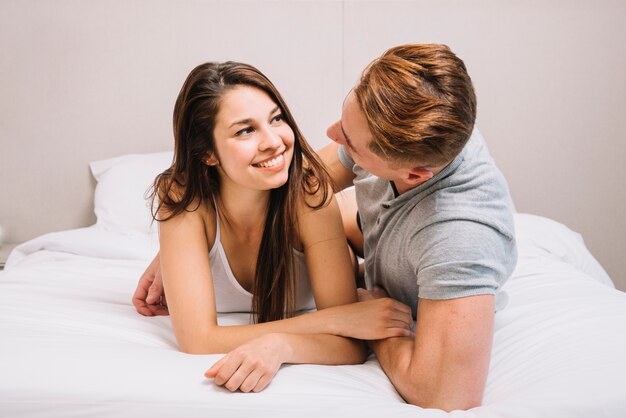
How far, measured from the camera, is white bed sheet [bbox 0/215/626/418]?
101cm

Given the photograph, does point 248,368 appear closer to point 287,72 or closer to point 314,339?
point 314,339

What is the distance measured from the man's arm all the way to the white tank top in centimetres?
44

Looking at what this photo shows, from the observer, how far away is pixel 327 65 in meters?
2.66

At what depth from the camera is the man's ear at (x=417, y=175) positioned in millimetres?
1145

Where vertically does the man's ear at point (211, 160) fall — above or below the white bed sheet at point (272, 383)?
above

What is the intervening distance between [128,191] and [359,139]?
4.86 ft

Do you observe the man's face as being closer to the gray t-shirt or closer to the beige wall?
the gray t-shirt

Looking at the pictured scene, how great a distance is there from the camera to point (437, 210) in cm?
117

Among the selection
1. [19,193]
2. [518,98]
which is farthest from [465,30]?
[19,193]

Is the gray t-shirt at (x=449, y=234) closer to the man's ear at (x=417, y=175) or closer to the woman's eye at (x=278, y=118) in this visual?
the man's ear at (x=417, y=175)

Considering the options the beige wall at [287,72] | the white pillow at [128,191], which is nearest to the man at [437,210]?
the white pillow at [128,191]

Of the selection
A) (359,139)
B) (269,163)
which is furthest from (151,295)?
(359,139)

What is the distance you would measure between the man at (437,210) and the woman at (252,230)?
15cm

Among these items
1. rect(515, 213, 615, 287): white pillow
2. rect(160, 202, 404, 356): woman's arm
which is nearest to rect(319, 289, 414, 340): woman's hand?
rect(160, 202, 404, 356): woman's arm
